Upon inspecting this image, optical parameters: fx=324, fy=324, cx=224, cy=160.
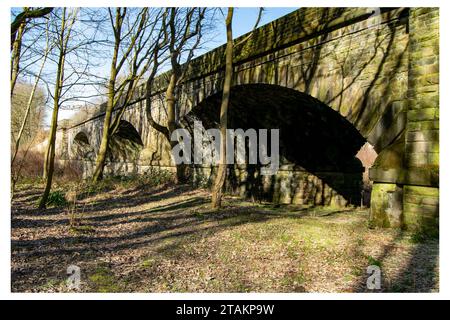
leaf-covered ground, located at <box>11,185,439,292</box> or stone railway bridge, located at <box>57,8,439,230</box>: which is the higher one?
stone railway bridge, located at <box>57,8,439,230</box>

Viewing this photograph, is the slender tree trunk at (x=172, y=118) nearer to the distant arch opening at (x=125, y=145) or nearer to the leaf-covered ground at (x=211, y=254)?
the leaf-covered ground at (x=211, y=254)

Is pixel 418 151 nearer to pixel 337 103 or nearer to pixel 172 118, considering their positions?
pixel 337 103

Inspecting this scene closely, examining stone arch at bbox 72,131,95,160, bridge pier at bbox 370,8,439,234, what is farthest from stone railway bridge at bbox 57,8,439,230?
stone arch at bbox 72,131,95,160

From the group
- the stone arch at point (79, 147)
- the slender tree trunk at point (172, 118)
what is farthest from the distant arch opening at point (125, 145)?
the slender tree trunk at point (172, 118)

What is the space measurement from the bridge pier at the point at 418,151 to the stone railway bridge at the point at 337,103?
2 cm

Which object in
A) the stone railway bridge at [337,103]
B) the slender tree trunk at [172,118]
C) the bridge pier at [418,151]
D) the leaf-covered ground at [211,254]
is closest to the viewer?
the leaf-covered ground at [211,254]

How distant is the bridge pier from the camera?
5.79 m

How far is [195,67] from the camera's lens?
1379 cm

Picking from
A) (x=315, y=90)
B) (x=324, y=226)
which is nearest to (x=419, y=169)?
(x=324, y=226)

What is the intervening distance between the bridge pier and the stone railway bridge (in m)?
0.02

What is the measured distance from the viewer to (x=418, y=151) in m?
6.00

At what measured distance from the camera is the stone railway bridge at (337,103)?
6.02 metres

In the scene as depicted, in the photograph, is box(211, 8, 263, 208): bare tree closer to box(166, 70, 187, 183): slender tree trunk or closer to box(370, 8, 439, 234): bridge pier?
box(370, 8, 439, 234): bridge pier

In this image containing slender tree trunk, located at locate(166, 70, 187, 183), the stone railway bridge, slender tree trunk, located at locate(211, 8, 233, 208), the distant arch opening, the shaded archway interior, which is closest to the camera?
the stone railway bridge
